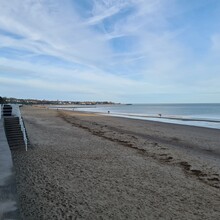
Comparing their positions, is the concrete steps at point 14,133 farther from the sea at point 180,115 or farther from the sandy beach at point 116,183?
the sea at point 180,115

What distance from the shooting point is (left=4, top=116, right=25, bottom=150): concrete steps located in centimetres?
1328

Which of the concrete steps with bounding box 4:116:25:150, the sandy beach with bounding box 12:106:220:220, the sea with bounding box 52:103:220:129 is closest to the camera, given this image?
the sandy beach with bounding box 12:106:220:220

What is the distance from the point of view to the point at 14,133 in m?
14.5

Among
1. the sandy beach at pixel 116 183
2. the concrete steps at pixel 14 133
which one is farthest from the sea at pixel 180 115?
the concrete steps at pixel 14 133

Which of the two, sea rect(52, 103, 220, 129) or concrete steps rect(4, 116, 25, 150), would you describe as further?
sea rect(52, 103, 220, 129)

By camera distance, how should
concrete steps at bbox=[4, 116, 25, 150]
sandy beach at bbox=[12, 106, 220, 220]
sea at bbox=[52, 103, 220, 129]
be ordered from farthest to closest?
sea at bbox=[52, 103, 220, 129]
concrete steps at bbox=[4, 116, 25, 150]
sandy beach at bbox=[12, 106, 220, 220]

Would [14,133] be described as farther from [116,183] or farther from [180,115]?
[180,115]

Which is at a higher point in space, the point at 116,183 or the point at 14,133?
the point at 14,133

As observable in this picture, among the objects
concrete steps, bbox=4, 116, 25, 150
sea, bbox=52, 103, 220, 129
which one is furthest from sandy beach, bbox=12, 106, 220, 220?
sea, bbox=52, 103, 220, 129

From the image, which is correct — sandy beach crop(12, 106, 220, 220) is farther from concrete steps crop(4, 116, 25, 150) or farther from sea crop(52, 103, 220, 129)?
sea crop(52, 103, 220, 129)

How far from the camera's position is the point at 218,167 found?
10719mm

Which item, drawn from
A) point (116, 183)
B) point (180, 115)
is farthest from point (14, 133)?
point (180, 115)

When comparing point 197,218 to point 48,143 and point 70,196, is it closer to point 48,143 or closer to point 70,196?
point 70,196

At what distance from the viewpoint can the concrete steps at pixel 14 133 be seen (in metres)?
13.3
